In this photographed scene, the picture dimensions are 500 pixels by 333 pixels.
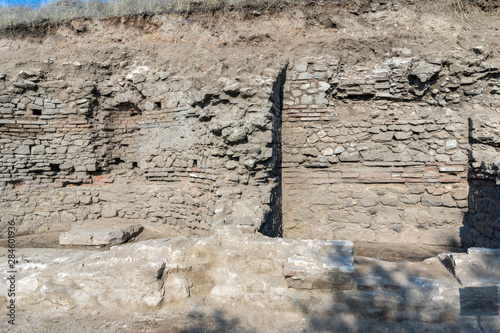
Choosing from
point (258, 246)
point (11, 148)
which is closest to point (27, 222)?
point (11, 148)

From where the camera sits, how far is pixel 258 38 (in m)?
6.59

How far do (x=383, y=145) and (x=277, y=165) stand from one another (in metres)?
1.81

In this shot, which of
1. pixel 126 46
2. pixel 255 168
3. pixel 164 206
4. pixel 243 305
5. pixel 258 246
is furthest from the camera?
pixel 126 46

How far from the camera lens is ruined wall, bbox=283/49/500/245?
5199 mm

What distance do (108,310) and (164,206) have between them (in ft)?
10.7

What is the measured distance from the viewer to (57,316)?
270cm

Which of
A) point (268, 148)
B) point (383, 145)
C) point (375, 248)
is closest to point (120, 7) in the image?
point (268, 148)

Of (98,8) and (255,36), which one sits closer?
(255,36)

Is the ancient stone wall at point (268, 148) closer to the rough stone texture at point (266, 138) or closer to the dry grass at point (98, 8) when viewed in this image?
the rough stone texture at point (266, 138)

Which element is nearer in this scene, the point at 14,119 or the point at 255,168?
the point at 255,168

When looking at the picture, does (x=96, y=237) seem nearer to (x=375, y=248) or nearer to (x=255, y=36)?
(x=375, y=248)

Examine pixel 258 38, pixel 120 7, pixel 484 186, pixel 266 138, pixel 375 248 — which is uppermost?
pixel 120 7

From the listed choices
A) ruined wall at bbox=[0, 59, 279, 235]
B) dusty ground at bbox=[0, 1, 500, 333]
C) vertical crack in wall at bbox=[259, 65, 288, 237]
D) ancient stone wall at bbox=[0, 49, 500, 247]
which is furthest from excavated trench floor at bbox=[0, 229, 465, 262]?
vertical crack in wall at bbox=[259, 65, 288, 237]

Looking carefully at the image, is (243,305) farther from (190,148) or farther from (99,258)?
(190,148)
